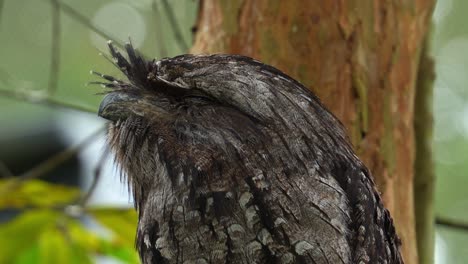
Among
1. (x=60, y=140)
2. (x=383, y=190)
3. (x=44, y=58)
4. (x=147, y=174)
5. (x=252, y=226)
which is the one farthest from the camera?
(x=44, y=58)

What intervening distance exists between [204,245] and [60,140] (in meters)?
5.95

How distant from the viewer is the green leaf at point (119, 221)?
3846 millimetres

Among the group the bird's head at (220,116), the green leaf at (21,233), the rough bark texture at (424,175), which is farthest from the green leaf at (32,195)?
the rough bark texture at (424,175)

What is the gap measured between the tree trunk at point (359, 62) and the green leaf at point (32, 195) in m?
1.14

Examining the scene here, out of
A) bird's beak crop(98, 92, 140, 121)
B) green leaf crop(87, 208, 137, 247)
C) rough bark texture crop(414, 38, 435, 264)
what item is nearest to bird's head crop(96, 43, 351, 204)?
bird's beak crop(98, 92, 140, 121)

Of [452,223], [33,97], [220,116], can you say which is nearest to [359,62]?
[220,116]

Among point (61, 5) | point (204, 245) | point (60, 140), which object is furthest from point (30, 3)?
point (204, 245)

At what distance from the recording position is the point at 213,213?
264 centimetres

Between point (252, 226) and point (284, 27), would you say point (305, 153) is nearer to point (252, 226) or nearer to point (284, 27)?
point (252, 226)

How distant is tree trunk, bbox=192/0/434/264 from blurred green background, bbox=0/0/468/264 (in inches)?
17.0

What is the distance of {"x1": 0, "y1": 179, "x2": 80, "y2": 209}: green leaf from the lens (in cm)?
396

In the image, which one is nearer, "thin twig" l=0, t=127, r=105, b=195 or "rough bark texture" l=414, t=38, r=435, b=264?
"rough bark texture" l=414, t=38, r=435, b=264

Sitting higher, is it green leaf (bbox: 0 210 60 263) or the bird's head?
the bird's head

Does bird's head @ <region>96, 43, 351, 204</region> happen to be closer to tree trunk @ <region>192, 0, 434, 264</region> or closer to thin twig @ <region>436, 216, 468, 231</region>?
tree trunk @ <region>192, 0, 434, 264</region>
